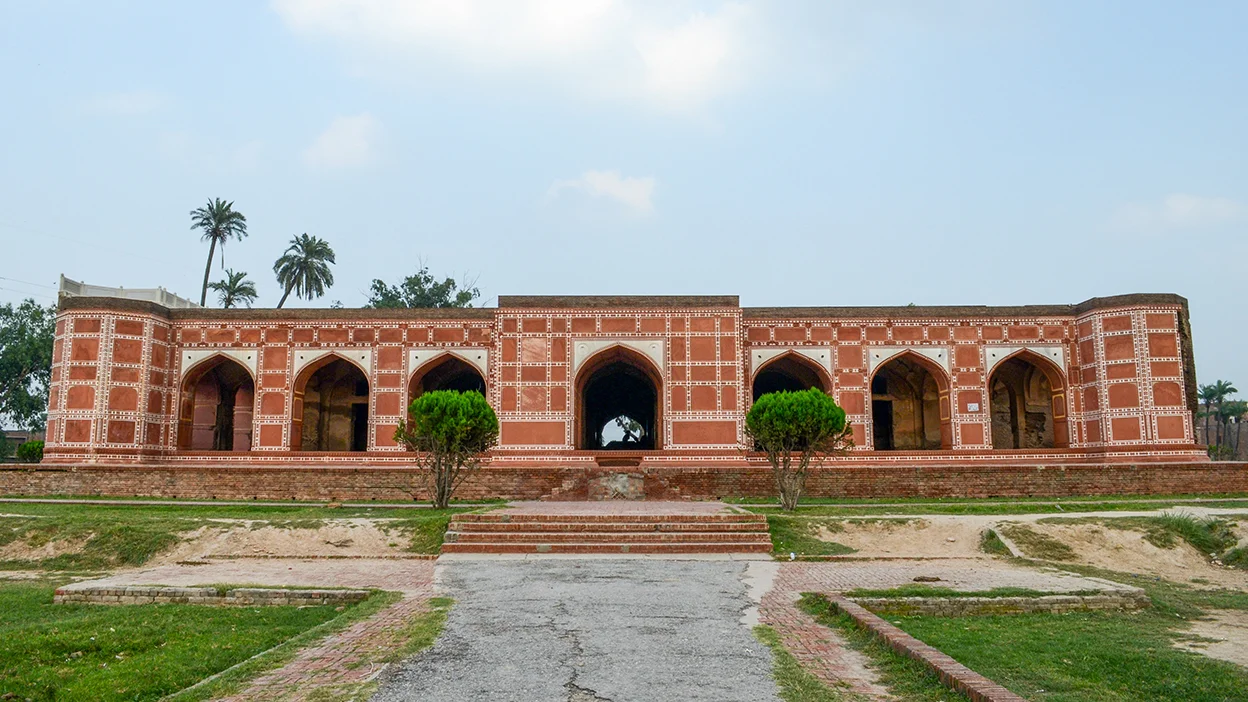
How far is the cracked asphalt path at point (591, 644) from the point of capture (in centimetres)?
568

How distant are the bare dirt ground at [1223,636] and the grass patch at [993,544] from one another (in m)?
4.45

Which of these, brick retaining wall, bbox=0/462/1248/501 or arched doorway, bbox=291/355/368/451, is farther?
arched doorway, bbox=291/355/368/451

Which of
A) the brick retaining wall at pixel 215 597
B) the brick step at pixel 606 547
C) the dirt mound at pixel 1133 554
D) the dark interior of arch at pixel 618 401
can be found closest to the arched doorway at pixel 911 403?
the dark interior of arch at pixel 618 401

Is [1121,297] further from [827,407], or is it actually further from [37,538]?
[37,538]

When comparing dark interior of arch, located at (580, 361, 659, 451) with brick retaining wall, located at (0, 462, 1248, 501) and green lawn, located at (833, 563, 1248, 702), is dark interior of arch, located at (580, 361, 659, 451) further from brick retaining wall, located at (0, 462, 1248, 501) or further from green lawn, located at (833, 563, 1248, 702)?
green lawn, located at (833, 563, 1248, 702)

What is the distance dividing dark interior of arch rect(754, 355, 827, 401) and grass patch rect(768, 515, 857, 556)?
10.9 m

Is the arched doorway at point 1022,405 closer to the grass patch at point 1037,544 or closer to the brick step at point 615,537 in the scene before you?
the grass patch at point 1037,544

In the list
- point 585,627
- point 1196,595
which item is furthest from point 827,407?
point 585,627

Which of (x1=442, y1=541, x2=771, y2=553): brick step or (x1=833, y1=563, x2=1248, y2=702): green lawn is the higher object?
(x1=442, y1=541, x2=771, y2=553): brick step

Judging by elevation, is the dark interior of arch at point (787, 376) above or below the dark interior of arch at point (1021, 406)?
above

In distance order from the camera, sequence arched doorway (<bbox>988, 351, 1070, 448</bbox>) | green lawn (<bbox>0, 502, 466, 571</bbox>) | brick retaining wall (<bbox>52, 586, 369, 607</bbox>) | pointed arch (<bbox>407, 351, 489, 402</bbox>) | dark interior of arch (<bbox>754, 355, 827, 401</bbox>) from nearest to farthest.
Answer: brick retaining wall (<bbox>52, 586, 369, 607</bbox>) → green lawn (<bbox>0, 502, 466, 571</bbox>) → pointed arch (<bbox>407, 351, 489, 402</bbox>) → dark interior of arch (<bbox>754, 355, 827, 401</bbox>) → arched doorway (<bbox>988, 351, 1070, 448</bbox>)

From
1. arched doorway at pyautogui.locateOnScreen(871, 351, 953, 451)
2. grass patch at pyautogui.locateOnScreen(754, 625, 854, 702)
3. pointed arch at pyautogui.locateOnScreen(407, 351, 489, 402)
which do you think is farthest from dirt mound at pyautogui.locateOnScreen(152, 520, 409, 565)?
arched doorway at pyautogui.locateOnScreen(871, 351, 953, 451)

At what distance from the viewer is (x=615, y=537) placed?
14.2m

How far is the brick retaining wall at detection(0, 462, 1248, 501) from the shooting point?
71.1ft
